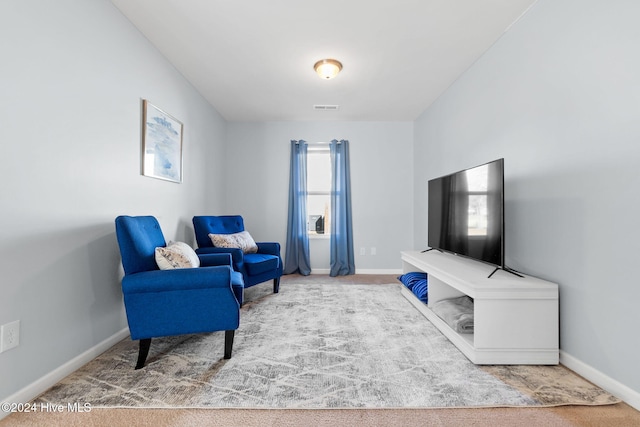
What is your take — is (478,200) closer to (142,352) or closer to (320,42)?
(320,42)

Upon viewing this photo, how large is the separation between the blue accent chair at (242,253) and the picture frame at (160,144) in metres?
0.62

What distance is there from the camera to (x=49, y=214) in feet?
5.33

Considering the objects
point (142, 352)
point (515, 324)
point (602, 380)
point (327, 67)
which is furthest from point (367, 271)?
point (142, 352)

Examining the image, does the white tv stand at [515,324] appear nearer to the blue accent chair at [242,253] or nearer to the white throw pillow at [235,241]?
the blue accent chair at [242,253]

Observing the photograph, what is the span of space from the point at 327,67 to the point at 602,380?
306 centimetres

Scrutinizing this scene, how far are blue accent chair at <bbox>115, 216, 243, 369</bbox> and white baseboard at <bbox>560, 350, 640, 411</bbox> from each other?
2.11 meters

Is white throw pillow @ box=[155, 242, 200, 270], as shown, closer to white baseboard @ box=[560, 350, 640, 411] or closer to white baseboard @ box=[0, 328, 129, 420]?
white baseboard @ box=[0, 328, 129, 420]

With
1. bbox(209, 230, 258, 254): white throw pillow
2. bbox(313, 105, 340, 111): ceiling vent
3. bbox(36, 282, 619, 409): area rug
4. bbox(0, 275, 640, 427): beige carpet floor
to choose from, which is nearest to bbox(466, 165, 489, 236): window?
bbox(36, 282, 619, 409): area rug

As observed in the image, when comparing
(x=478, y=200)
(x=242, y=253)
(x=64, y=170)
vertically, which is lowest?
(x=242, y=253)

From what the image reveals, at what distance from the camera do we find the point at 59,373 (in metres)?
1.67

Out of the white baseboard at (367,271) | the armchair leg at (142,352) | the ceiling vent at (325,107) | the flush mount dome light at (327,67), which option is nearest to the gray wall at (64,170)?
the armchair leg at (142,352)

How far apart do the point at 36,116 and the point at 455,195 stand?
9.84 ft

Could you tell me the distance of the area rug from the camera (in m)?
1.50

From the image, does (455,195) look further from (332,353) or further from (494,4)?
(332,353)
